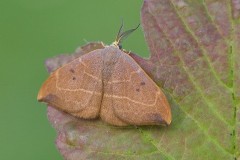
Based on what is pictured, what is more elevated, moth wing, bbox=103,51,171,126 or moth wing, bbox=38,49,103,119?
moth wing, bbox=38,49,103,119

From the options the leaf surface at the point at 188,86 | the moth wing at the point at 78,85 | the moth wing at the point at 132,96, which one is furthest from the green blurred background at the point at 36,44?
the leaf surface at the point at 188,86

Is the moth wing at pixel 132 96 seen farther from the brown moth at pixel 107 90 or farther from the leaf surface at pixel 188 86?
the leaf surface at pixel 188 86

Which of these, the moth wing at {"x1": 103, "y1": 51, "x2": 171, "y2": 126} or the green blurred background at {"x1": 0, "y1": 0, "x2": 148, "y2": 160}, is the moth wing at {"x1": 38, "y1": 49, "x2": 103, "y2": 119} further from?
the green blurred background at {"x1": 0, "y1": 0, "x2": 148, "y2": 160}

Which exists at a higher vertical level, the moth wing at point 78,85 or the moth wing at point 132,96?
the moth wing at point 78,85

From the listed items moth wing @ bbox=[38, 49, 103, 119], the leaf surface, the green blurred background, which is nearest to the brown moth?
moth wing @ bbox=[38, 49, 103, 119]

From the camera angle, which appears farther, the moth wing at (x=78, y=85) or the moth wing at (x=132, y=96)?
the moth wing at (x=78, y=85)

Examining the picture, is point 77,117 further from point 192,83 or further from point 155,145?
point 192,83

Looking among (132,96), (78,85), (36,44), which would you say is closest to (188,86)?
(132,96)

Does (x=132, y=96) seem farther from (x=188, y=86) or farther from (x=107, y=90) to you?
→ (x=188, y=86)
